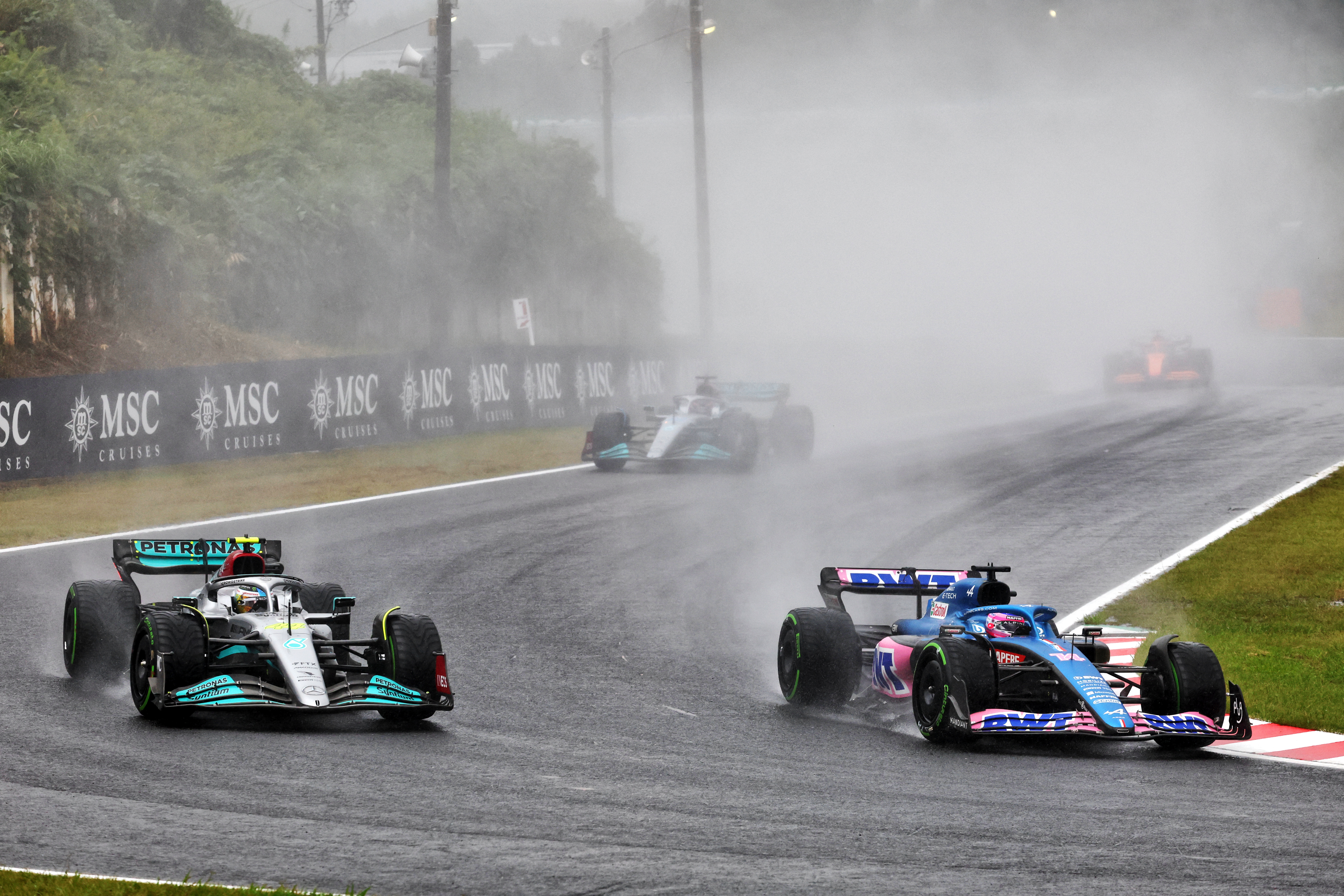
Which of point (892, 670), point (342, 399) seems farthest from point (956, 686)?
point (342, 399)

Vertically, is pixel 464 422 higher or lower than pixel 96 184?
lower

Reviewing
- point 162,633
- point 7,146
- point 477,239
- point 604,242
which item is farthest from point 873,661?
point 604,242

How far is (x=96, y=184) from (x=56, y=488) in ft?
45.3

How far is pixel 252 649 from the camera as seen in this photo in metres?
10.5

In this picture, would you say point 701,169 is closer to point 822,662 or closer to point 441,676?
point 822,662

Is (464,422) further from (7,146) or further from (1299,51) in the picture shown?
(1299,51)

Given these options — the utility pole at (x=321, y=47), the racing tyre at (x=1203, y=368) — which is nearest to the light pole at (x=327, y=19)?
the utility pole at (x=321, y=47)

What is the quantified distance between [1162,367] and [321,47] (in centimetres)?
3783

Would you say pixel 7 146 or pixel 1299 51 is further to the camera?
pixel 1299 51

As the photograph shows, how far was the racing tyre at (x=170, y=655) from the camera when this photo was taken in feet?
32.4

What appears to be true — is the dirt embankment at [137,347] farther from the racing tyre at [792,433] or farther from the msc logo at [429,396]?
the racing tyre at [792,433]

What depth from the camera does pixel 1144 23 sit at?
7894cm

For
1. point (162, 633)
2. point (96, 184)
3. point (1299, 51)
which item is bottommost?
point (162, 633)

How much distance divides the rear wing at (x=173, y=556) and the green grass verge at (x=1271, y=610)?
733cm
